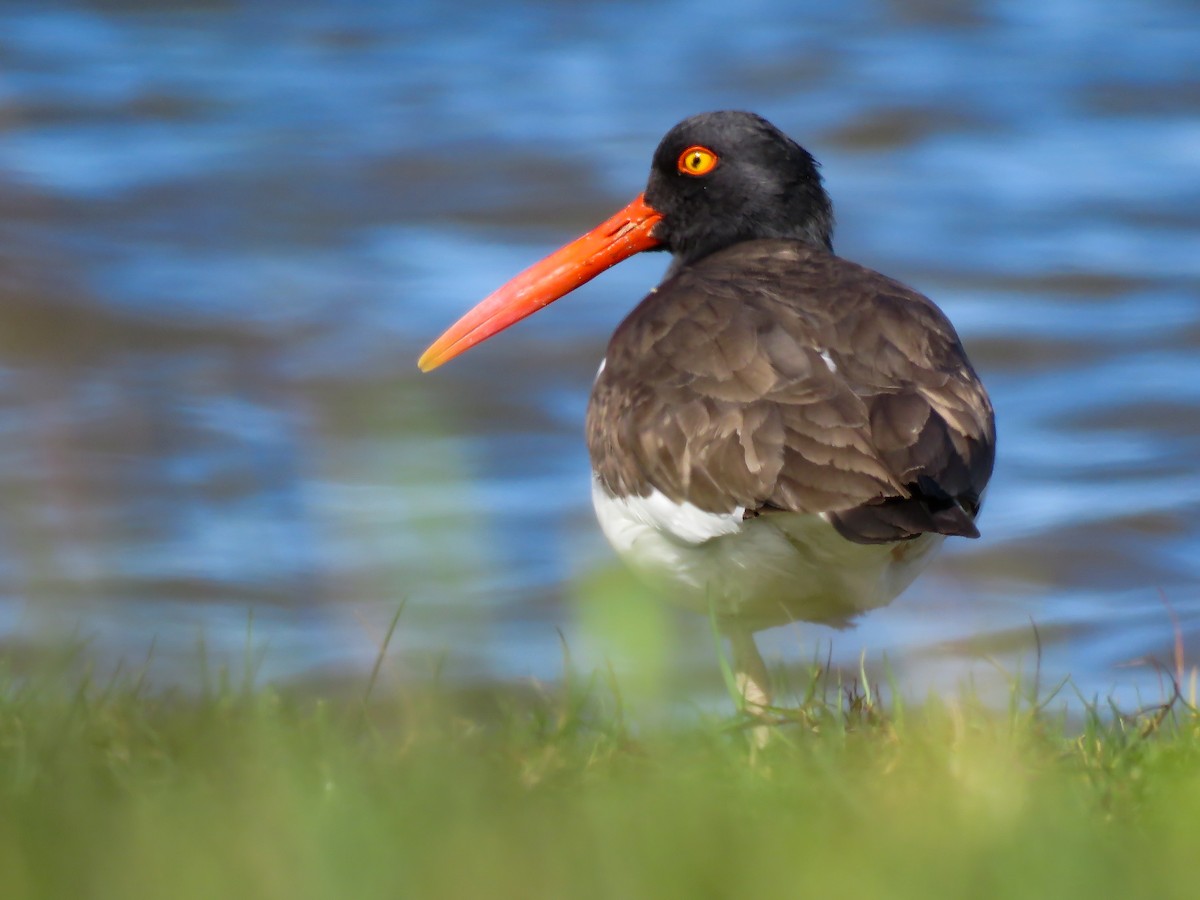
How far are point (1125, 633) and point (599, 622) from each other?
503 centimetres

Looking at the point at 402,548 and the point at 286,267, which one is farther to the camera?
the point at 286,267

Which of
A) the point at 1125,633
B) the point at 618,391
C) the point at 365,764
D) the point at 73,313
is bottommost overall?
the point at 1125,633

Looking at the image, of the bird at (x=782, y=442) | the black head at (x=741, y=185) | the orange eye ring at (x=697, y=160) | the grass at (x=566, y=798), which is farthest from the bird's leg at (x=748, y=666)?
the orange eye ring at (x=697, y=160)

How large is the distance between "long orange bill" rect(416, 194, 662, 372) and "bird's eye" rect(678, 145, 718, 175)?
0.92 feet

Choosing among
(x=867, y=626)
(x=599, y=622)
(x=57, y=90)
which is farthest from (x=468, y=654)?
Result: (x=57, y=90)

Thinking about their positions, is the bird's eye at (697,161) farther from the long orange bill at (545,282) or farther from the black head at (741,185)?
the long orange bill at (545,282)

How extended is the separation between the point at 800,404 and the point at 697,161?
1.61 m

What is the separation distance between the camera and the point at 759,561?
3.56m

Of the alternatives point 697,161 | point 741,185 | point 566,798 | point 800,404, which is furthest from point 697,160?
point 566,798

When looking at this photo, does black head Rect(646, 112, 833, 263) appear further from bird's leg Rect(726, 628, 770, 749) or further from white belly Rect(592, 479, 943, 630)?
bird's leg Rect(726, 628, 770, 749)

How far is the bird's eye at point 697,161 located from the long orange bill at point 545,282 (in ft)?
0.92

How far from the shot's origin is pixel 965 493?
11.4 ft

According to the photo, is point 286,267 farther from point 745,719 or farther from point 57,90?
point 745,719

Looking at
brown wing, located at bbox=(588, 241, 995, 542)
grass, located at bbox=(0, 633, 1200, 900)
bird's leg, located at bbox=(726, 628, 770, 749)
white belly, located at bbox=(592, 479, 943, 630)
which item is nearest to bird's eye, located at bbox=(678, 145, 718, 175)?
brown wing, located at bbox=(588, 241, 995, 542)
